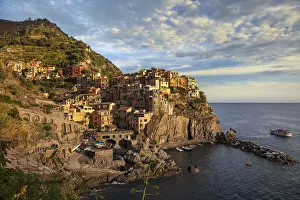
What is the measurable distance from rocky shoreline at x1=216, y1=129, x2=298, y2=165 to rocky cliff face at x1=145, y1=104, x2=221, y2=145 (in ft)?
14.9

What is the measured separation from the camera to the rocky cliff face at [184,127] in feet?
239

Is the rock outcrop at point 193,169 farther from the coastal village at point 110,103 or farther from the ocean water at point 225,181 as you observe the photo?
the coastal village at point 110,103

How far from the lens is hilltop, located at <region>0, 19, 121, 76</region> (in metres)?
116

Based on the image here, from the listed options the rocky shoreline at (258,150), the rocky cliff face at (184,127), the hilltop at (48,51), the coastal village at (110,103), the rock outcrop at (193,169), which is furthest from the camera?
the hilltop at (48,51)

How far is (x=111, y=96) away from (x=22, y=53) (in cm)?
6460

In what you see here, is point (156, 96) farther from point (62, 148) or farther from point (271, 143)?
point (271, 143)

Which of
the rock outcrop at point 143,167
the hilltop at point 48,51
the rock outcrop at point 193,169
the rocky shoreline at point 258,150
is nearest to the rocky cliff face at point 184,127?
the rocky shoreline at point 258,150

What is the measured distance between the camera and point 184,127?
82062 millimetres

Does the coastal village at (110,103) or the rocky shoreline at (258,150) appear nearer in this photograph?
the rocky shoreline at (258,150)

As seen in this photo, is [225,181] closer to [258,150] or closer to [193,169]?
[193,169]

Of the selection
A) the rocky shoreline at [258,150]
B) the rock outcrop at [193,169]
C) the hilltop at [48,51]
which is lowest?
the rock outcrop at [193,169]

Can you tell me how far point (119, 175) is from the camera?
4544 centimetres

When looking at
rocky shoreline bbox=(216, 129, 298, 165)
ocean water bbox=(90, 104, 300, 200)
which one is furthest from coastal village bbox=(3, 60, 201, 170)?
rocky shoreline bbox=(216, 129, 298, 165)

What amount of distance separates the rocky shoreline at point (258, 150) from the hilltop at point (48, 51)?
78614mm
